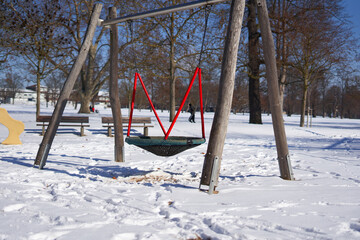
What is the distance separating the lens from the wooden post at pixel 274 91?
14.9ft

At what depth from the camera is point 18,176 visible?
4.50 meters

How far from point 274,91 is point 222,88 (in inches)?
47.6

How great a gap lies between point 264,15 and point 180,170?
112 inches

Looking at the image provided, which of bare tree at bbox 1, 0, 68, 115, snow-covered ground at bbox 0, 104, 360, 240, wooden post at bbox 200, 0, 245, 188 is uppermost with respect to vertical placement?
bare tree at bbox 1, 0, 68, 115

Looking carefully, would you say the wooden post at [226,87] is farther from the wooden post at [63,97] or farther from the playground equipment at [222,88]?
the wooden post at [63,97]

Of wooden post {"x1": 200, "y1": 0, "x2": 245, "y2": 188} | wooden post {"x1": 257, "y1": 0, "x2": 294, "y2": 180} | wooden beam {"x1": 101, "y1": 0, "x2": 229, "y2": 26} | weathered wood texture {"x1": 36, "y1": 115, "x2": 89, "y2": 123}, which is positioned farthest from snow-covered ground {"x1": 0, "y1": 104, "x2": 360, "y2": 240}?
weathered wood texture {"x1": 36, "y1": 115, "x2": 89, "y2": 123}

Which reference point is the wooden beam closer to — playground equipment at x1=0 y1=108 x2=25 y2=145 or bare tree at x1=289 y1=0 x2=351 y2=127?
playground equipment at x1=0 y1=108 x2=25 y2=145

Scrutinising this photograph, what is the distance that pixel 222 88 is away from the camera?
383cm

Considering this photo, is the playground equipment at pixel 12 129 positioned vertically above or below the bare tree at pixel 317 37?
below

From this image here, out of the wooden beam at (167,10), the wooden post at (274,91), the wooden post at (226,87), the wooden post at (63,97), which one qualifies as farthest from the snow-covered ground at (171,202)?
the wooden beam at (167,10)

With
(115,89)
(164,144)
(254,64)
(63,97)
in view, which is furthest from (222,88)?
(254,64)

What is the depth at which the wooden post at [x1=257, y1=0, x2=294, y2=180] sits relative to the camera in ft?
14.9

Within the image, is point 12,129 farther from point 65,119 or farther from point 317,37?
point 317,37

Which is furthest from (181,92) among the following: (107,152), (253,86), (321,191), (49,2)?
(321,191)
